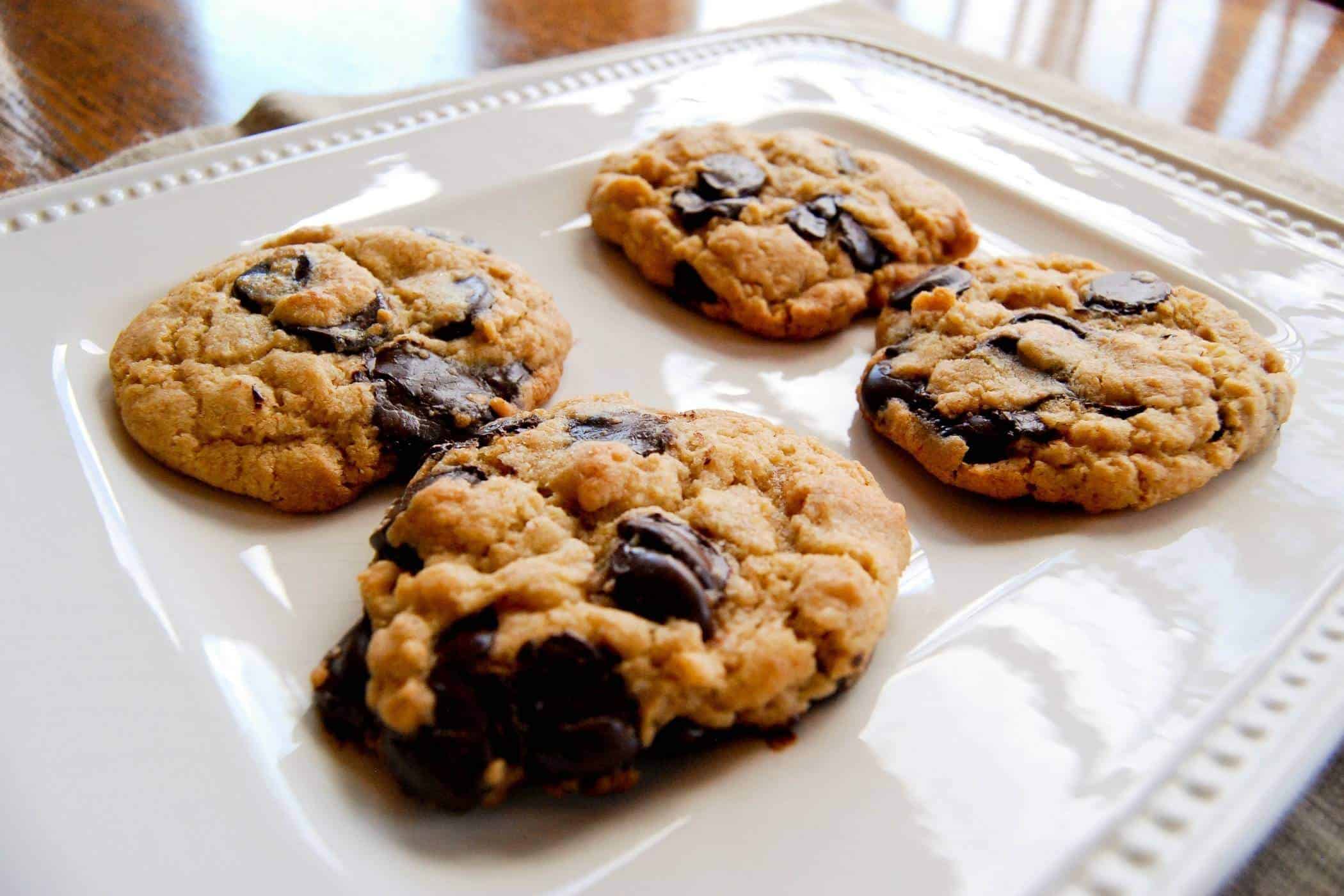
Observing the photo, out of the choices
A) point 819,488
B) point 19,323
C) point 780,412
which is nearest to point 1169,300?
point 780,412

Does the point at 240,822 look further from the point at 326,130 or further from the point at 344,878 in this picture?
the point at 326,130

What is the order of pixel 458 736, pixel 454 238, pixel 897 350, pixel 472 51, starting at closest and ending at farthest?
pixel 458 736 → pixel 897 350 → pixel 454 238 → pixel 472 51

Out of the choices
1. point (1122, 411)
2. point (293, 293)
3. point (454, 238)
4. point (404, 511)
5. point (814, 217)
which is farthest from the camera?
point (814, 217)

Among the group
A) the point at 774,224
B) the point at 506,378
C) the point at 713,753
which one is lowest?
the point at 713,753

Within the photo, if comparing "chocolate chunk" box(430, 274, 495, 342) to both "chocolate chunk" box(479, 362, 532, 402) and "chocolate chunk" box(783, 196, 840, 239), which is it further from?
"chocolate chunk" box(783, 196, 840, 239)

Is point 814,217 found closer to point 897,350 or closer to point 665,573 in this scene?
point 897,350

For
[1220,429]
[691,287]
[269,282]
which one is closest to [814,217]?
[691,287]

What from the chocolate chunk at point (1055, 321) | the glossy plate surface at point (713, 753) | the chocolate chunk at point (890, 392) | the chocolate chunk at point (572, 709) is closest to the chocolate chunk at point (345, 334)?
the glossy plate surface at point (713, 753)
